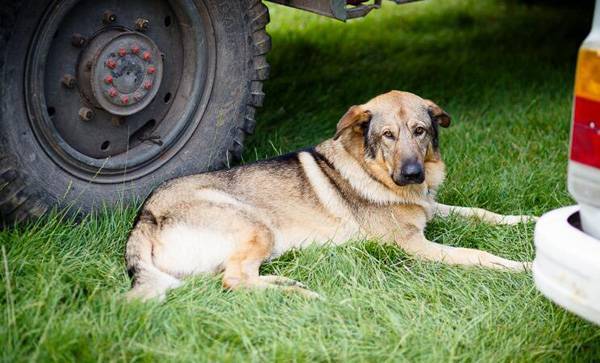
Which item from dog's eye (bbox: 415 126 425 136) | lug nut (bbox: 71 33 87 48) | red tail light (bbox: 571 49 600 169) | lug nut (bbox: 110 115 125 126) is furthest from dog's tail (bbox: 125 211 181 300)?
red tail light (bbox: 571 49 600 169)

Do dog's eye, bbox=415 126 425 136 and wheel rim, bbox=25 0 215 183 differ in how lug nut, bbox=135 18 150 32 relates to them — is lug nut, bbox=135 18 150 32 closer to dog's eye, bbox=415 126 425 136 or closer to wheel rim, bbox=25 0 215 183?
wheel rim, bbox=25 0 215 183

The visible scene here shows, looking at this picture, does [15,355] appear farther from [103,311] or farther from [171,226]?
[171,226]

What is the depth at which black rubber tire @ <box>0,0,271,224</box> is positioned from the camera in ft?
11.7

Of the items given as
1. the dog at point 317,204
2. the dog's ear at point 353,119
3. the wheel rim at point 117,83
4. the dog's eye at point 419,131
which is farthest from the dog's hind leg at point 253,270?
the dog's eye at point 419,131

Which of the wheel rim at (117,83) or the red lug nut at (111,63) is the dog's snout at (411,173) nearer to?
the wheel rim at (117,83)

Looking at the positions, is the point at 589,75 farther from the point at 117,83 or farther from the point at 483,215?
the point at 117,83

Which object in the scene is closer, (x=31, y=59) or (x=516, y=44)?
(x=31, y=59)

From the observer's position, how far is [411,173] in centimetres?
388

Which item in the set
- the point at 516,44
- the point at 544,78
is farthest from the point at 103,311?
the point at 516,44

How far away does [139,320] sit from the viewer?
3027 millimetres

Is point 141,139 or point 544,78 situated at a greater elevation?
point 141,139

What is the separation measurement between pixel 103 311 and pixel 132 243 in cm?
63

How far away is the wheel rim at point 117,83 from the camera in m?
3.80

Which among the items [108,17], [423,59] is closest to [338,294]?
[108,17]
